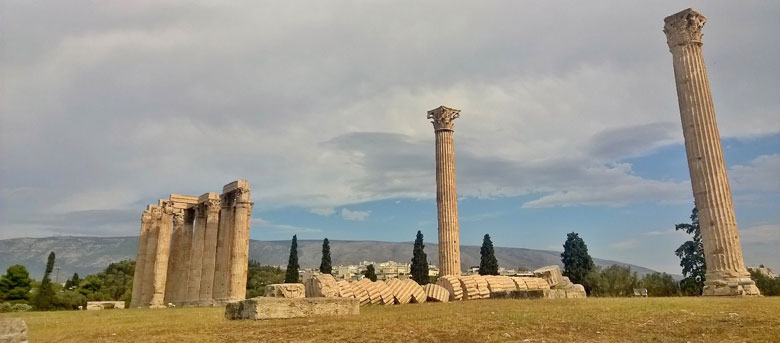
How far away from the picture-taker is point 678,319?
34.4ft

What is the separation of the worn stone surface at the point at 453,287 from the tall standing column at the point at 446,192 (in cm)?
487

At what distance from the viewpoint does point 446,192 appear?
1180 inches

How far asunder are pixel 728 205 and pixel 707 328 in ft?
48.2

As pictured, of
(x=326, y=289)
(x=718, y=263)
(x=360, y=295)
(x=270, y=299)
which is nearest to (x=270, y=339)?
(x=270, y=299)

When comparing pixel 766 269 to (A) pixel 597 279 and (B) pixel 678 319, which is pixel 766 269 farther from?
(B) pixel 678 319

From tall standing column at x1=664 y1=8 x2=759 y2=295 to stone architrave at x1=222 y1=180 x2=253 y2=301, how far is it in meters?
25.3

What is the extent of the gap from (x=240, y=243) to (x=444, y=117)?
15.4 metres

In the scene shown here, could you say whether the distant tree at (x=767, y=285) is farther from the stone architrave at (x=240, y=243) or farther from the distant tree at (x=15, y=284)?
the distant tree at (x=15, y=284)

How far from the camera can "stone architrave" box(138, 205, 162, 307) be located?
37688 millimetres

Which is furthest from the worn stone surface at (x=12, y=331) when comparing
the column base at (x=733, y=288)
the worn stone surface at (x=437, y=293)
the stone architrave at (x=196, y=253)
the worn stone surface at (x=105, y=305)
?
the worn stone surface at (x=105, y=305)

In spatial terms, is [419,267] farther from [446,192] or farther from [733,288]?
[733,288]

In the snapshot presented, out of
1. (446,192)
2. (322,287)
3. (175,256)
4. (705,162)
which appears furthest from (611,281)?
(175,256)

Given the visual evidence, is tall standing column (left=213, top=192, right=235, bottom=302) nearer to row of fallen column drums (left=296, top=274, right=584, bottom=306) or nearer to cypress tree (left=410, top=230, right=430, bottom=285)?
row of fallen column drums (left=296, top=274, right=584, bottom=306)

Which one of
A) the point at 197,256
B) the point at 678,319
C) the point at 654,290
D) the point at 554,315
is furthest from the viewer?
the point at 197,256
